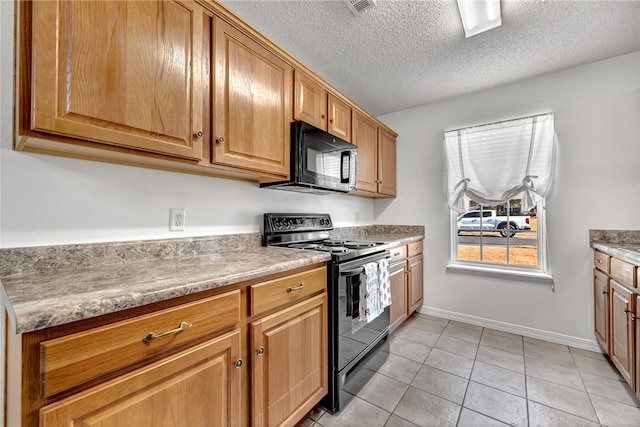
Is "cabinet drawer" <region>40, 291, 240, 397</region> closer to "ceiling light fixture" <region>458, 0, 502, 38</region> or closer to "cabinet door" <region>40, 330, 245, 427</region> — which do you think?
"cabinet door" <region>40, 330, 245, 427</region>

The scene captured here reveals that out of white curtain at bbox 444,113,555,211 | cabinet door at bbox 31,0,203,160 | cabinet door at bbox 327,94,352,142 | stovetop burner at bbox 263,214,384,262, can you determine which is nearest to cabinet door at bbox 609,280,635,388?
white curtain at bbox 444,113,555,211

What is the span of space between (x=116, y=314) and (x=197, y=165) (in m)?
0.77

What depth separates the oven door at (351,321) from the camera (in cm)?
157

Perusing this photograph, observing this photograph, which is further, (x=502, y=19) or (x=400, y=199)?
(x=400, y=199)

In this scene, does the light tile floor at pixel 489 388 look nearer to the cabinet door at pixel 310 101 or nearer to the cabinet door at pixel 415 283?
the cabinet door at pixel 415 283

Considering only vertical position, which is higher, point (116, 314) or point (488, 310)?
point (116, 314)

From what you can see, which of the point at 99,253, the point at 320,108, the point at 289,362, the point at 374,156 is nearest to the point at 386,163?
the point at 374,156

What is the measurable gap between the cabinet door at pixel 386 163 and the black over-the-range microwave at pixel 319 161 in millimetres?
739

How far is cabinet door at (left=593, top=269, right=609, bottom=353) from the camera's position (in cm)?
195

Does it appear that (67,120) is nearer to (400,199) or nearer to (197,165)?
(197,165)

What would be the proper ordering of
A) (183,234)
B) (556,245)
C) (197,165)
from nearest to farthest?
1. (197,165)
2. (183,234)
3. (556,245)

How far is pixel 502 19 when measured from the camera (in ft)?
5.67

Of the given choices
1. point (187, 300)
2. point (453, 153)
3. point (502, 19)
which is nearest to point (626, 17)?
point (502, 19)

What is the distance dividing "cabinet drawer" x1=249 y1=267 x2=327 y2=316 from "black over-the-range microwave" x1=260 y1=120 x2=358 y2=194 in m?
0.64
